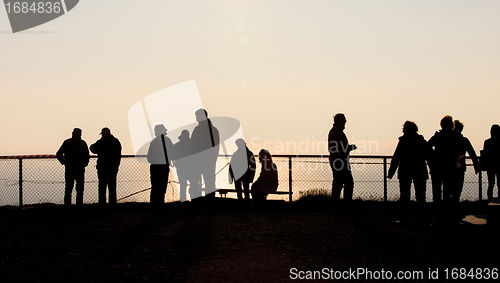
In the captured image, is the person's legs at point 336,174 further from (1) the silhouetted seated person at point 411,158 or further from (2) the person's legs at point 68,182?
(2) the person's legs at point 68,182

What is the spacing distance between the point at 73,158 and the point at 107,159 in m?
0.74

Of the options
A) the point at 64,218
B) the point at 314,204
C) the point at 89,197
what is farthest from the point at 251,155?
the point at 89,197

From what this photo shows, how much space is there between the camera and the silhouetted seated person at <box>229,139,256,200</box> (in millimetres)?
11922

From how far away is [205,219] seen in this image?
9836 millimetres

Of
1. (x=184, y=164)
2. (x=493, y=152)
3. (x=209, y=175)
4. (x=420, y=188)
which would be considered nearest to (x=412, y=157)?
(x=420, y=188)

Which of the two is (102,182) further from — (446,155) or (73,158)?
(446,155)

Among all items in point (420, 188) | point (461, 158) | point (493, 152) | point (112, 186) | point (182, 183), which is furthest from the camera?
point (112, 186)

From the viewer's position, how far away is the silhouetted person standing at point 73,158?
11281 mm

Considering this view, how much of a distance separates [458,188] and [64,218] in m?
7.48

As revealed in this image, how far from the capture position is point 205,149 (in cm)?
1103

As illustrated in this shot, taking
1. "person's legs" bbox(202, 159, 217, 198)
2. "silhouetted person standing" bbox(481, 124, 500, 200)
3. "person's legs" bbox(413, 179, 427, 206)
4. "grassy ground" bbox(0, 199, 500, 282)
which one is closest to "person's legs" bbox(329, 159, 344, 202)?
"grassy ground" bbox(0, 199, 500, 282)

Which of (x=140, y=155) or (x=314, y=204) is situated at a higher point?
(x=140, y=155)

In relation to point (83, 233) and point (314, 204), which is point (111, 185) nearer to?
point (83, 233)

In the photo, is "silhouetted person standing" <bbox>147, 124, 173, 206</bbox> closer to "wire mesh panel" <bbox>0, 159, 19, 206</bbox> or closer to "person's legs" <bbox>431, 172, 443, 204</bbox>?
"wire mesh panel" <bbox>0, 159, 19, 206</bbox>
